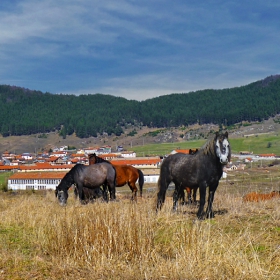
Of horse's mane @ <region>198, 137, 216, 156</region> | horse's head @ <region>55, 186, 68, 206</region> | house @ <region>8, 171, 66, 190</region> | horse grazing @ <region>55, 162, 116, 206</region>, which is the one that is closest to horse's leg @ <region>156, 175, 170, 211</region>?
horse's mane @ <region>198, 137, 216, 156</region>

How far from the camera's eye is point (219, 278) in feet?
13.8

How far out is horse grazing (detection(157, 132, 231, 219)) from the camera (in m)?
8.58

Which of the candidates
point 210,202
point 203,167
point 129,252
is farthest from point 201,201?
point 129,252

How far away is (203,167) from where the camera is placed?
29.1 feet

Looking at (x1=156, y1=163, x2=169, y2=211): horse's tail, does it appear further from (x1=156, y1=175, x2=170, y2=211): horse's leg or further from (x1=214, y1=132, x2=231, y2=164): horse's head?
(x1=214, y1=132, x2=231, y2=164): horse's head

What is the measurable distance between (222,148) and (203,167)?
2.20 feet

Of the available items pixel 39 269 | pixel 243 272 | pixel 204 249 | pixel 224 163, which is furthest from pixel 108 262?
pixel 224 163

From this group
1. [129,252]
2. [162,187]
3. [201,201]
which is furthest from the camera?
[162,187]

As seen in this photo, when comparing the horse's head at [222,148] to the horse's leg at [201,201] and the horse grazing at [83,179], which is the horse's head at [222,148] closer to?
the horse's leg at [201,201]

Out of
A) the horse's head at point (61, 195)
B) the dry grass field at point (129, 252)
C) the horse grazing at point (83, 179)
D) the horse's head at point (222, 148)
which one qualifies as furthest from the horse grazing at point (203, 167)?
the horse's head at point (61, 195)

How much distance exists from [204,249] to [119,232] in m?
1.27

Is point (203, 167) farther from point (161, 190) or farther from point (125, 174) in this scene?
→ point (125, 174)

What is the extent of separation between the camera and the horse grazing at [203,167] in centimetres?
858

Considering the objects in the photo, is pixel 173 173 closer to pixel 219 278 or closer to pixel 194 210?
pixel 194 210
